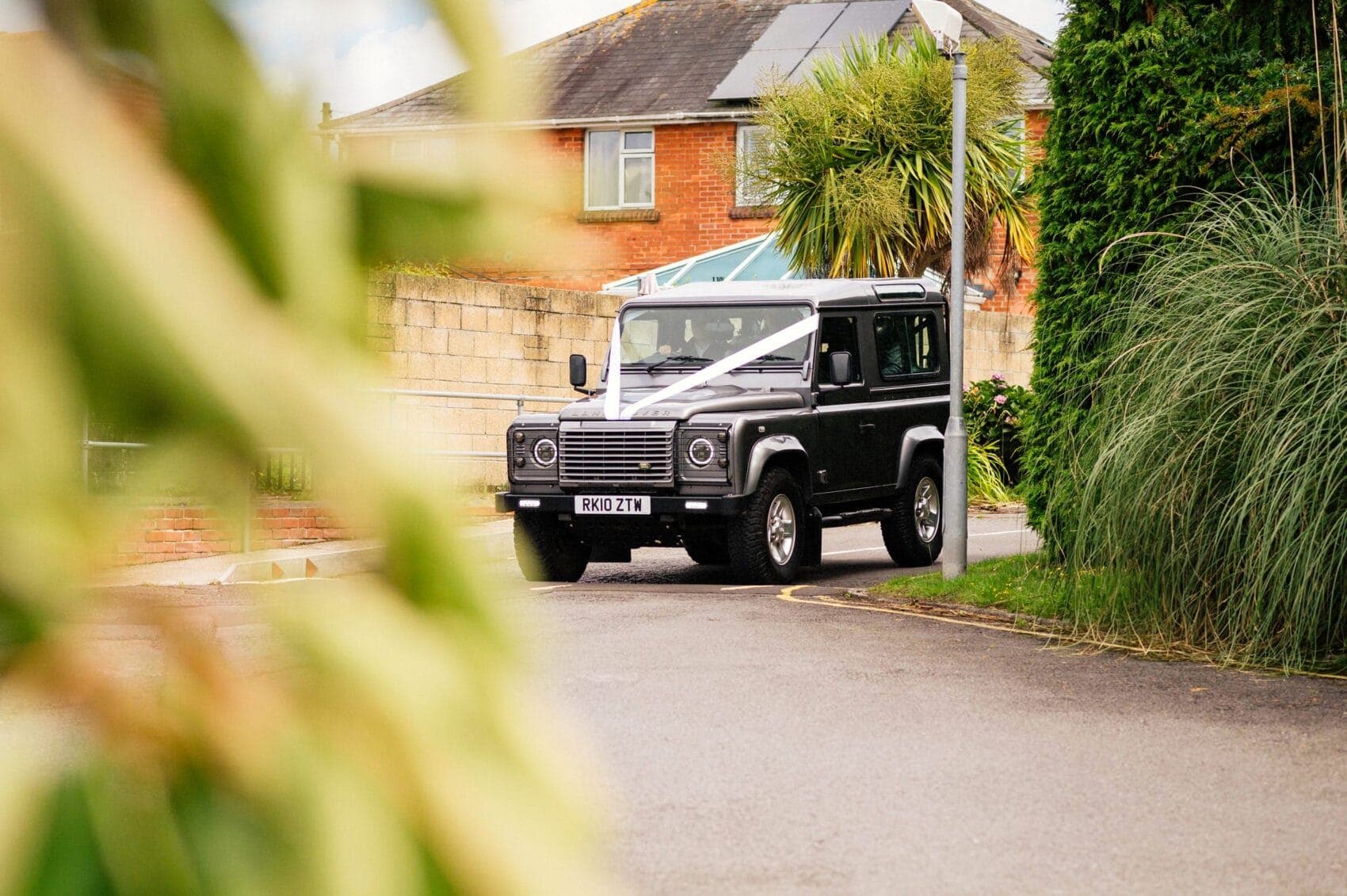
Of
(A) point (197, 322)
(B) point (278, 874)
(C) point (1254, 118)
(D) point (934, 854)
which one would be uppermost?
(C) point (1254, 118)

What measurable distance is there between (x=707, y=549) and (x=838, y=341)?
6.34ft

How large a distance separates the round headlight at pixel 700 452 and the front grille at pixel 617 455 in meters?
0.14

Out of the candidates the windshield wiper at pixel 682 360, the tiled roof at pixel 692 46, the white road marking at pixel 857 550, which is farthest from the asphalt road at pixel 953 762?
the tiled roof at pixel 692 46

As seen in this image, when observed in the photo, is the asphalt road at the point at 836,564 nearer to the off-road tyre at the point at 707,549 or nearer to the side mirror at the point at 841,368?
the off-road tyre at the point at 707,549

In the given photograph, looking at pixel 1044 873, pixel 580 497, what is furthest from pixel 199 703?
pixel 580 497

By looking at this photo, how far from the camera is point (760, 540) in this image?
12.2 m

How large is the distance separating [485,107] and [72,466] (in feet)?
0.41

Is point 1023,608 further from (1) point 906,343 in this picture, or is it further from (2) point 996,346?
(2) point 996,346

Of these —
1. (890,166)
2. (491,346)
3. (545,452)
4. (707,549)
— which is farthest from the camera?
(890,166)

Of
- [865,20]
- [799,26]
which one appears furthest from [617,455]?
[799,26]

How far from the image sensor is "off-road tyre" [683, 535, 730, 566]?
1231 cm

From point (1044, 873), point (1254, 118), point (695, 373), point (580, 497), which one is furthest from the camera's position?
point (695, 373)

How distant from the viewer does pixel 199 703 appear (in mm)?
409

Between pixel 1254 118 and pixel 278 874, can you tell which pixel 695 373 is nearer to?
pixel 1254 118
